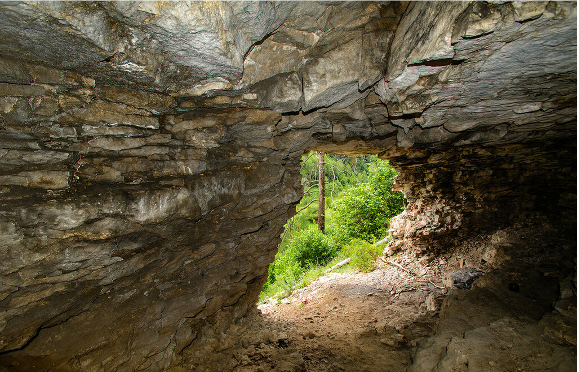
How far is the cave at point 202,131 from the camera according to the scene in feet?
6.87

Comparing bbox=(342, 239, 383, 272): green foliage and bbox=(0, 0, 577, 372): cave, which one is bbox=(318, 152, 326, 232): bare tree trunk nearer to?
bbox=(342, 239, 383, 272): green foliage

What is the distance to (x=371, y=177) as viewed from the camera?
1298cm

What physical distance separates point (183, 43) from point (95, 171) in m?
1.78

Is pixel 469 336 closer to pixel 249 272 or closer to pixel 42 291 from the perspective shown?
pixel 249 272

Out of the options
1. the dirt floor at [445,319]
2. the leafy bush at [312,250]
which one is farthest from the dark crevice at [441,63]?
the leafy bush at [312,250]

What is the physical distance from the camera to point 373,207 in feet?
41.1

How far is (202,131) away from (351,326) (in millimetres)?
5107

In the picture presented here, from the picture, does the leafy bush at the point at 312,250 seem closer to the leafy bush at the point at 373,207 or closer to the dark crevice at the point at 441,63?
the leafy bush at the point at 373,207

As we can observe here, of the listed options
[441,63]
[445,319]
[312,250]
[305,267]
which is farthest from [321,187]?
[441,63]

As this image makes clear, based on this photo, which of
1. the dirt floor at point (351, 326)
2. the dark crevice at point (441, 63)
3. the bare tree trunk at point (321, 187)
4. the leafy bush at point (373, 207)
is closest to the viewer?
the dark crevice at point (441, 63)

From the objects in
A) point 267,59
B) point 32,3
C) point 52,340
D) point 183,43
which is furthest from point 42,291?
point 267,59

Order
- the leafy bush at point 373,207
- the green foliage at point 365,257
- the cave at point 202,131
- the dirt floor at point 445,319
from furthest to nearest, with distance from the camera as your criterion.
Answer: the leafy bush at point 373,207 < the green foliage at point 365,257 < the dirt floor at point 445,319 < the cave at point 202,131

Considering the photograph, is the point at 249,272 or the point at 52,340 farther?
the point at 249,272

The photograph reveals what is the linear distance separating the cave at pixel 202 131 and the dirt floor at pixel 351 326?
63 cm
